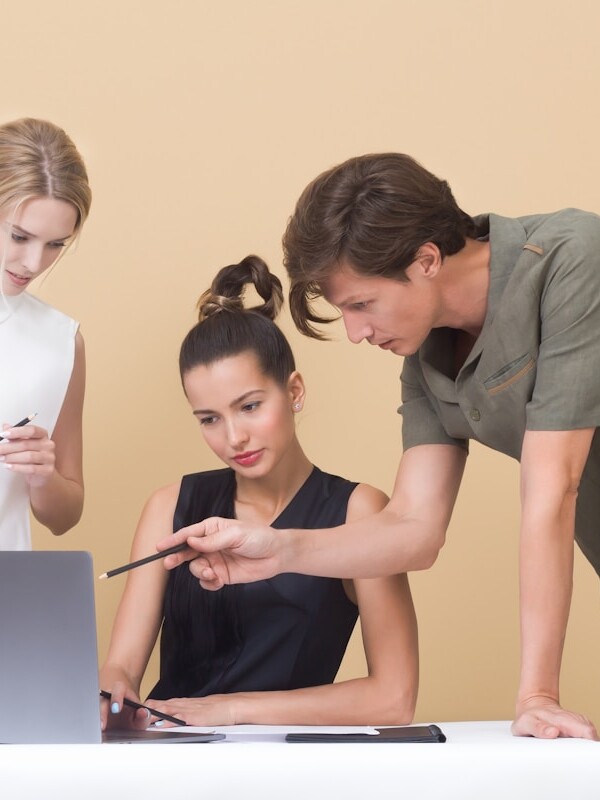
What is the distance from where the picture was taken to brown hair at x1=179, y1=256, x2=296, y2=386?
1786mm

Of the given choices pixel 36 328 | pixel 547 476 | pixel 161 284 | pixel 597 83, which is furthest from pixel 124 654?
pixel 597 83

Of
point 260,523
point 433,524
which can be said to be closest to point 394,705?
point 433,524

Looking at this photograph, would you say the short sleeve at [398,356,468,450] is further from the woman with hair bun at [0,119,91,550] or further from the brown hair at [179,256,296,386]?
the woman with hair bun at [0,119,91,550]

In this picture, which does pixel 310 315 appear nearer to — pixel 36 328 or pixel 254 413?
pixel 254 413

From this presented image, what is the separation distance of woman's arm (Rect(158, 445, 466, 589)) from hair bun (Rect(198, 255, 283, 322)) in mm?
399

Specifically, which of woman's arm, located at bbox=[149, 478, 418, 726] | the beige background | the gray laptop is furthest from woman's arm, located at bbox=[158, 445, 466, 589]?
the beige background

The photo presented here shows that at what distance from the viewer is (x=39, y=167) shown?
1709mm

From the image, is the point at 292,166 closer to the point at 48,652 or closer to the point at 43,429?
the point at 43,429

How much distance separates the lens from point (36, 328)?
6.08 feet

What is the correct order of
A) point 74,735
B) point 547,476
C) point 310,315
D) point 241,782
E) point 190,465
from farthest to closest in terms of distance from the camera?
point 190,465 → point 310,315 → point 547,476 → point 74,735 → point 241,782

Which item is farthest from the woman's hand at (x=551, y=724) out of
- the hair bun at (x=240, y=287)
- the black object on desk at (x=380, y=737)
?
the hair bun at (x=240, y=287)

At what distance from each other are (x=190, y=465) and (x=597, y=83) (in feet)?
4.16

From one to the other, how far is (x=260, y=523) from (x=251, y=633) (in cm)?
17

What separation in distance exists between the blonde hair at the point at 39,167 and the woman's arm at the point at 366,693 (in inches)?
25.3
